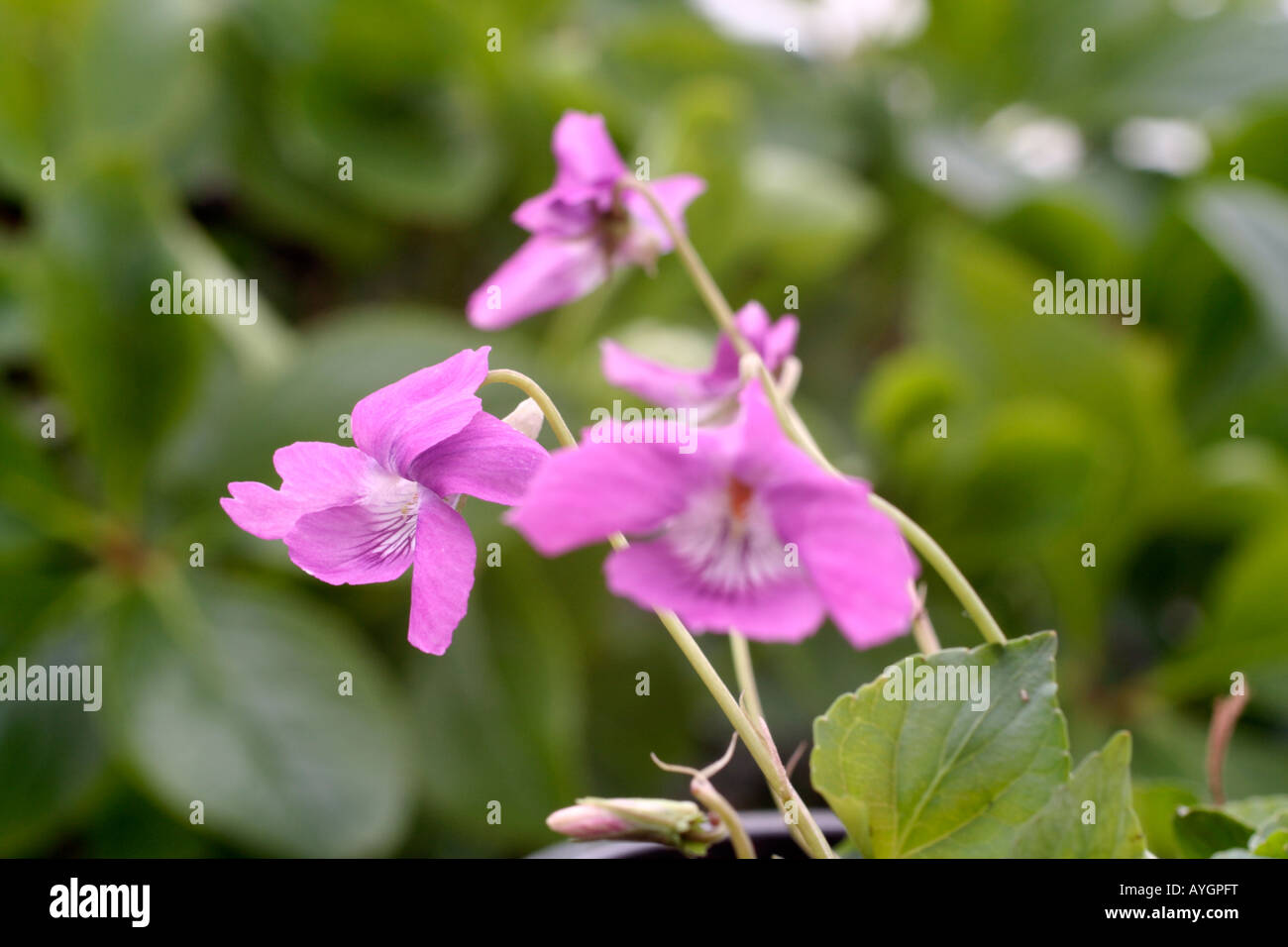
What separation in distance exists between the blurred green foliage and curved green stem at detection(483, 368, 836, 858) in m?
0.37

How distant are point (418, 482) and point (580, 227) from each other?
0.47 feet

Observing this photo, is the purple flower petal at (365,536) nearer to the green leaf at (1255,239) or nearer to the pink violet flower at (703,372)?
the pink violet flower at (703,372)

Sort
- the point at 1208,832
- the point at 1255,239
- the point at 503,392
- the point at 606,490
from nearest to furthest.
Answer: the point at 606,490, the point at 1208,832, the point at 503,392, the point at 1255,239

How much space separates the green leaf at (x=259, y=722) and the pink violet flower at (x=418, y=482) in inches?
17.1

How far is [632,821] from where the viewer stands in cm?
28

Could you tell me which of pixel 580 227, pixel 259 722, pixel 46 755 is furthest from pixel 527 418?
pixel 46 755

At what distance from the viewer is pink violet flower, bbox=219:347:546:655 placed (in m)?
0.25

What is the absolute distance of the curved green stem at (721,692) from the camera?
26 cm

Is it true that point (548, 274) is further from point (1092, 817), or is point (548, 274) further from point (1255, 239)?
point (1255, 239)

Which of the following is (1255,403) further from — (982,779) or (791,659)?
(982,779)

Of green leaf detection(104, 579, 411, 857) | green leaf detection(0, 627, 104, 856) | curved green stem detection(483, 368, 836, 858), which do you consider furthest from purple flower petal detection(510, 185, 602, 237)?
green leaf detection(0, 627, 104, 856)

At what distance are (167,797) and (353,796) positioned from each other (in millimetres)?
108

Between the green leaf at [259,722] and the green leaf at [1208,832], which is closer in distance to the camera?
the green leaf at [1208,832]

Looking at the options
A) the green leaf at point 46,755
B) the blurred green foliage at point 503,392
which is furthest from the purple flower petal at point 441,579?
the green leaf at point 46,755
